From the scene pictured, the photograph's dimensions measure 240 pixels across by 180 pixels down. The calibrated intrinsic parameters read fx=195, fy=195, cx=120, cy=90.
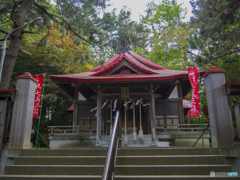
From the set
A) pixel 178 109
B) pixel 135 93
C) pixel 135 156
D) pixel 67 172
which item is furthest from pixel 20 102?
pixel 178 109

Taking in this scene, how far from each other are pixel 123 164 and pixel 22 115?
2944 millimetres

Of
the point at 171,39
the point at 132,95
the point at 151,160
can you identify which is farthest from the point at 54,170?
the point at 171,39

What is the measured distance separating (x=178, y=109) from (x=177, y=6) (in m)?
14.0

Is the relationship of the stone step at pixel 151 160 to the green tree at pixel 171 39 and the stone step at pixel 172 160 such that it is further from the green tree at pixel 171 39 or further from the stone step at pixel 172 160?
the green tree at pixel 171 39

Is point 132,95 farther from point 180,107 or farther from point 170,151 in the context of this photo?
point 170,151

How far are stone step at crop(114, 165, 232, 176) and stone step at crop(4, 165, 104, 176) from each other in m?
0.48

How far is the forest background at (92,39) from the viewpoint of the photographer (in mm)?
9758

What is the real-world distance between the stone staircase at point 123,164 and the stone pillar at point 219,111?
39 centimetres

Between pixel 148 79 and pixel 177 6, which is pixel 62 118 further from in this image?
pixel 177 6

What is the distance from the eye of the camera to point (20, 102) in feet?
17.1

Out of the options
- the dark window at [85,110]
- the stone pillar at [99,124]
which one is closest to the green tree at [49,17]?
the stone pillar at [99,124]

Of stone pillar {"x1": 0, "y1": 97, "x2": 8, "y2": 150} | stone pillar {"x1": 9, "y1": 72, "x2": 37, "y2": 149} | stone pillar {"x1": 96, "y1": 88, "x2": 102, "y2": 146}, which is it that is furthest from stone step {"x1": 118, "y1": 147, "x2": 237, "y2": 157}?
stone pillar {"x1": 96, "y1": 88, "x2": 102, "y2": 146}

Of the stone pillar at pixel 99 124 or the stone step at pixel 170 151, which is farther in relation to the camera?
the stone pillar at pixel 99 124

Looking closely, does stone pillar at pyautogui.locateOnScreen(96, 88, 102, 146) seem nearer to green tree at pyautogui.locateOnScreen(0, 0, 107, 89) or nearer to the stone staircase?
green tree at pyautogui.locateOnScreen(0, 0, 107, 89)
